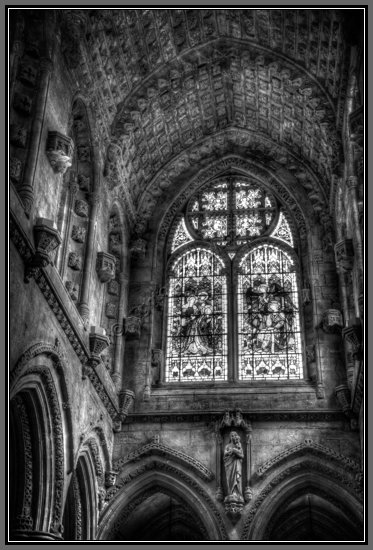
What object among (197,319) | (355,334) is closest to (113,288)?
(197,319)

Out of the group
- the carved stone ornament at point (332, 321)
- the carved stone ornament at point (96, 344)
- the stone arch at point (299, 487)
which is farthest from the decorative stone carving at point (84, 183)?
the stone arch at point (299, 487)

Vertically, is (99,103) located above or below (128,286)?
above

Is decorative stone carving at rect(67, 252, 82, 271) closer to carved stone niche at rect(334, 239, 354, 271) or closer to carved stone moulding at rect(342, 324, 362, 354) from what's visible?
carved stone moulding at rect(342, 324, 362, 354)

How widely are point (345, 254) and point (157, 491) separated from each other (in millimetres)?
6681

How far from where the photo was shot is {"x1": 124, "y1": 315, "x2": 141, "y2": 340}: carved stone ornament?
62.1ft

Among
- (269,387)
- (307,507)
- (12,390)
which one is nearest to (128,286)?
(269,387)

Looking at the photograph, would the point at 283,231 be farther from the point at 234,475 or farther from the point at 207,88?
the point at 234,475

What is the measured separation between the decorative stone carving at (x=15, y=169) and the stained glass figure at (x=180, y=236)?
8.36 metres

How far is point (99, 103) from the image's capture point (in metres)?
17.8

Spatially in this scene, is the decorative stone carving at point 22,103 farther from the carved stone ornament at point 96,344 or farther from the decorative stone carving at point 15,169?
the carved stone ornament at point 96,344

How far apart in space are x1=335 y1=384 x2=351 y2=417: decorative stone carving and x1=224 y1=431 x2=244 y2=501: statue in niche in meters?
2.40

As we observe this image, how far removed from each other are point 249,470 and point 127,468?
2.67 m

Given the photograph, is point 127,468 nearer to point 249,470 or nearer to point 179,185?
point 249,470


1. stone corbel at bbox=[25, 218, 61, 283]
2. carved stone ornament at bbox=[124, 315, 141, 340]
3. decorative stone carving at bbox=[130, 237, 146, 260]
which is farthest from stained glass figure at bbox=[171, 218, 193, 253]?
stone corbel at bbox=[25, 218, 61, 283]
